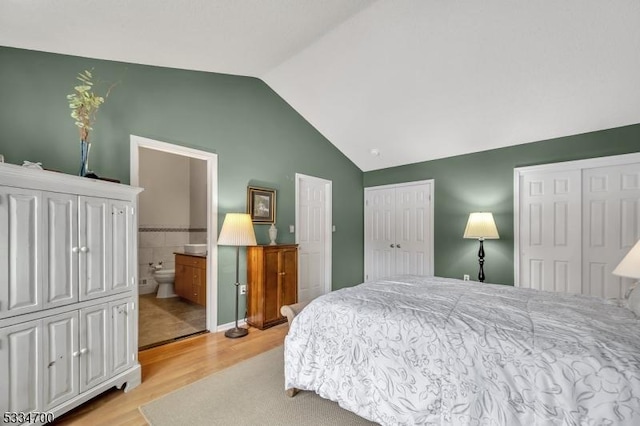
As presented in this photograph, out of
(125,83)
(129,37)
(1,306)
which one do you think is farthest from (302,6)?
(1,306)

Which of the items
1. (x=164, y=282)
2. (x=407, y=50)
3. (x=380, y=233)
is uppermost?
(x=407, y=50)

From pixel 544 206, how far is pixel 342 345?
131 inches

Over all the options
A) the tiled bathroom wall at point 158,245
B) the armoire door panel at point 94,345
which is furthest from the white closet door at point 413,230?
the armoire door panel at point 94,345

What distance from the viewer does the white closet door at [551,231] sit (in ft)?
10.8

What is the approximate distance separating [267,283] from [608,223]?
3.87m

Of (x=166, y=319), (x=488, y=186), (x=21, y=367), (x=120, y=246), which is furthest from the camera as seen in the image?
(x=488, y=186)

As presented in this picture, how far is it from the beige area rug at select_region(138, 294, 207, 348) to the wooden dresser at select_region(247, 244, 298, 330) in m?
0.66

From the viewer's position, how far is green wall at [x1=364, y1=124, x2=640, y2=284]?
3.20m

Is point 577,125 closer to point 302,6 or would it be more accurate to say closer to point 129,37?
point 302,6

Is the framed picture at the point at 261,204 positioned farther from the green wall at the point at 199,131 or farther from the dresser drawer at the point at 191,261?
the dresser drawer at the point at 191,261

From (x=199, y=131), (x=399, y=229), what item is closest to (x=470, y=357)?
(x=199, y=131)

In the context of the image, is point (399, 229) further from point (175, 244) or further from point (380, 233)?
point (175, 244)

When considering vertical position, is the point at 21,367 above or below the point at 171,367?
above

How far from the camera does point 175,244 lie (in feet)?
17.1
